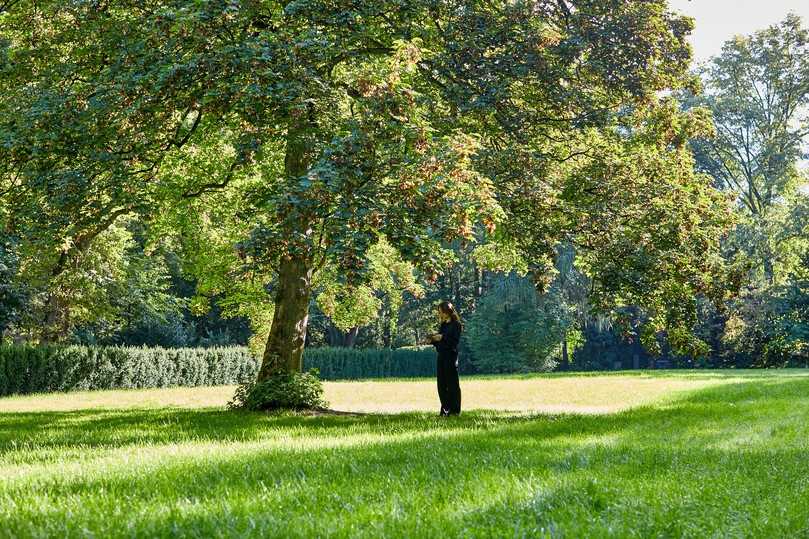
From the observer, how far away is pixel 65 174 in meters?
12.1

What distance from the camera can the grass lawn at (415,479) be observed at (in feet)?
16.4

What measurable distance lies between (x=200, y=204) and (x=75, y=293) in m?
11.8

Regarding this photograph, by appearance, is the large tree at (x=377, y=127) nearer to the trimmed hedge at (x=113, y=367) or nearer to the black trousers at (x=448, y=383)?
the black trousers at (x=448, y=383)

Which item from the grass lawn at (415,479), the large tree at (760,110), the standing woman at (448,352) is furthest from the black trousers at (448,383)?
the large tree at (760,110)

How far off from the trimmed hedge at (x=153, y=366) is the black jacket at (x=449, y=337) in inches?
254

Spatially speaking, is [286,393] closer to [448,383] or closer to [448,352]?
[448,383]

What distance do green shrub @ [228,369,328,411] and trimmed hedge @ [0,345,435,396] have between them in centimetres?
322

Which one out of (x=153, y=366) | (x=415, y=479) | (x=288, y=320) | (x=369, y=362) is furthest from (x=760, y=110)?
(x=415, y=479)

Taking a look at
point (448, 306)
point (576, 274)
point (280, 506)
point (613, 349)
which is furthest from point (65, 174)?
point (613, 349)

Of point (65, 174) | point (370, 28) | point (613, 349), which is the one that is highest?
point (370, 28)

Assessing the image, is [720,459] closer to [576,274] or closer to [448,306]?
[448,306]

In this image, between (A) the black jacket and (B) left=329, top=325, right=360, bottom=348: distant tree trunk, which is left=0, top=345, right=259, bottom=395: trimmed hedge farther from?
(A) the black jacket

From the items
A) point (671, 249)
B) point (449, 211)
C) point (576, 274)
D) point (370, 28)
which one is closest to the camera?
point (449, 211)

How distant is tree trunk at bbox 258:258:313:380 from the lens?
17266mm
